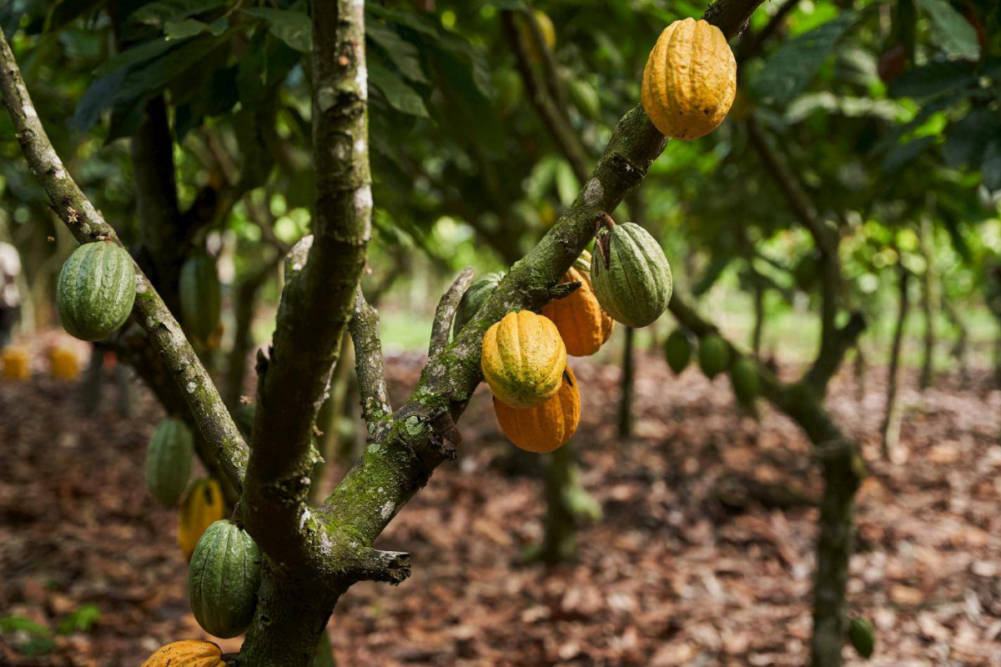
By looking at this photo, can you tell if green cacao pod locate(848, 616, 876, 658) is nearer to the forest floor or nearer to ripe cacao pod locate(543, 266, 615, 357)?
the forest floor

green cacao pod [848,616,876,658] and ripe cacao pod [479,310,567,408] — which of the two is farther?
green cacao pod [848,616,876,658]

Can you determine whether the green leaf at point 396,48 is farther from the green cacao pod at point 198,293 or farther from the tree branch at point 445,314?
the green cacao pod at point 198,293

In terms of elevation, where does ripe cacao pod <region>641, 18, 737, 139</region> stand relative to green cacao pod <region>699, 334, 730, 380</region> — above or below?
above

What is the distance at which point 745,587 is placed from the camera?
9.57 ft

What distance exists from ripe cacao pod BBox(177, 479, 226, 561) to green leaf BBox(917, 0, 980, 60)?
1566 millimetres

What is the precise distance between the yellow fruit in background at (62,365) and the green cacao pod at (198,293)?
A: 6213 mm

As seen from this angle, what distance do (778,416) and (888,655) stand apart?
2787 mm

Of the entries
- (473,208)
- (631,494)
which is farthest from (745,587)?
(473,208)

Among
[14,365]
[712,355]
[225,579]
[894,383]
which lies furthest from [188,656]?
[14,365]

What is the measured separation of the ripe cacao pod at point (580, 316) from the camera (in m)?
0.93

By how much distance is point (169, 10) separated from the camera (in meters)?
1.22

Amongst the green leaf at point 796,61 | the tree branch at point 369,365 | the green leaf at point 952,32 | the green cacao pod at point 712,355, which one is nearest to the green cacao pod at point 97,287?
the tree branch at point 369,365

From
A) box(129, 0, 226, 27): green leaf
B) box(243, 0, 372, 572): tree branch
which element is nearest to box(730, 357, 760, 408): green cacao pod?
box(129, 0, 226, 27): green leaf

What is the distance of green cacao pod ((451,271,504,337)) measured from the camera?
0.95 metres
